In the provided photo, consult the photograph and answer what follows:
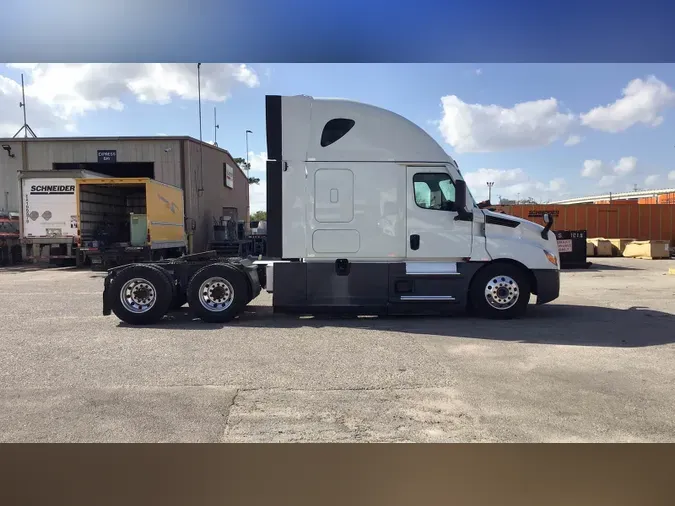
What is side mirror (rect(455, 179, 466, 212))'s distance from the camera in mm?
8227

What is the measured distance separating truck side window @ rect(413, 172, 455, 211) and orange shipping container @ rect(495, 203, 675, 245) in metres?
19.7

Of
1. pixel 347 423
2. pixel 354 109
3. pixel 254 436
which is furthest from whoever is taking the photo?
pixel 354 109

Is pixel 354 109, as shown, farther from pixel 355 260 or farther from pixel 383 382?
pixel 383 382

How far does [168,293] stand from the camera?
8.26m

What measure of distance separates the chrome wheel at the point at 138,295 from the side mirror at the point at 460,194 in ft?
17.6

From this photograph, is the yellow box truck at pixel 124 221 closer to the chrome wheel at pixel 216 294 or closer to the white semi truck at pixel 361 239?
the white semi truck at pixel 361 239

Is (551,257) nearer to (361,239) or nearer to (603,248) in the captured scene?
(361,239)

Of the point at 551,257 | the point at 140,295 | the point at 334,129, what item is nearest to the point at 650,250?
the point at 551,257

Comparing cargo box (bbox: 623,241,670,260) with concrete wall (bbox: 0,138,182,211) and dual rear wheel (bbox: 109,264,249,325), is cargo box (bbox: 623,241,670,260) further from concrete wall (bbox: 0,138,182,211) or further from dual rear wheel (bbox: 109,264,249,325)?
concrete wall (bbox: 0,138,182,211)

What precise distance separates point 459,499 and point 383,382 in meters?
2.28

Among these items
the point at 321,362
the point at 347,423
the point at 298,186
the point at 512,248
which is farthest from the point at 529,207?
the point at 347,423

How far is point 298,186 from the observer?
8188 millimetres

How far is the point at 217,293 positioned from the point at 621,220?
25260mm

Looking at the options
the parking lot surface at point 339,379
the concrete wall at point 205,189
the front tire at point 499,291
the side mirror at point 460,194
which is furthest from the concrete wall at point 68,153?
the front tire at point 499,291
